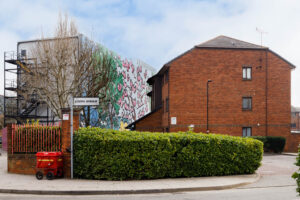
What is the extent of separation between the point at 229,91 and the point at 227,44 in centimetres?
483

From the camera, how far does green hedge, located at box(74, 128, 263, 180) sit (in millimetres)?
12805

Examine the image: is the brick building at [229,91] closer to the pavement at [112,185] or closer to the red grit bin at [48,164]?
the pavement at [112,185]

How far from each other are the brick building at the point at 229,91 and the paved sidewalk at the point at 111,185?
2047cm

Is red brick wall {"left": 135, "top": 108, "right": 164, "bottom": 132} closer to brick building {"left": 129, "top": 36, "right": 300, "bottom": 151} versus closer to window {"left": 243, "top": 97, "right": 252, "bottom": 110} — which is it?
brick building {"left": 129, "top": 36, "right": 300, "bottom": 151}

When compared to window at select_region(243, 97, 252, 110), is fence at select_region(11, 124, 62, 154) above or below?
below

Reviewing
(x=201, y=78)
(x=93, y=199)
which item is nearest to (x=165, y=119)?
(x=201, y=78)

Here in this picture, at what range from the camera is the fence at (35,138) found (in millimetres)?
13914

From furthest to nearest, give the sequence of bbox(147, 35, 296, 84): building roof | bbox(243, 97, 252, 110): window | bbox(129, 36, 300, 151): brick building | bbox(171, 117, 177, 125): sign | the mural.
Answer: the mural, bbox(243, 97, 252, 110): window, bbox(147, 35, 296, 84): building roof, bbox(129, 36, 300, 151): brick building, bbox(171, 117, 177, 125): sign

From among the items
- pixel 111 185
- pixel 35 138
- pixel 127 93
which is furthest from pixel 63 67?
pixel 127 93

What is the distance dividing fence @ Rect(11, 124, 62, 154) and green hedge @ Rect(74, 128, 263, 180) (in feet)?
4.19

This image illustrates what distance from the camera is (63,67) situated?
2800 centimetres

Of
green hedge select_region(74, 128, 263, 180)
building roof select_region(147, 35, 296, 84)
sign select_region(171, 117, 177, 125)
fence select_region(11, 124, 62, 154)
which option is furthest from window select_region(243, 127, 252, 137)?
fence select_region(11, 124, 62, 154)

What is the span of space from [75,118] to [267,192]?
744cm

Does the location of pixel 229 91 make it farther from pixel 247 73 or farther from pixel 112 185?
Answer: pixel 112 185
